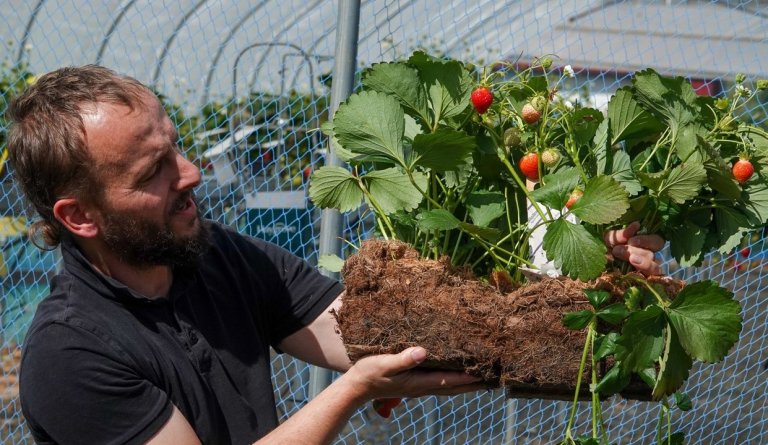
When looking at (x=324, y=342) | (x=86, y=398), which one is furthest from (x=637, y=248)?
(x=86, y=398)

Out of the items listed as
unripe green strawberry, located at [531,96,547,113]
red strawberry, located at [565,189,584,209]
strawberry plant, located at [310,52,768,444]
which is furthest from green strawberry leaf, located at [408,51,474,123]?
red strawberry, located at [565,189,584,209]

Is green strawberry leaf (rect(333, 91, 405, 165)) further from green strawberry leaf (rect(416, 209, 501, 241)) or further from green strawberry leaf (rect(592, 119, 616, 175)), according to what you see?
green strawberry leaf (rect(592, 119, 616, 175))

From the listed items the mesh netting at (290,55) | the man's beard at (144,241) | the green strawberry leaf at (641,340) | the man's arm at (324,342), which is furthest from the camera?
the mesh netting at (290,55)

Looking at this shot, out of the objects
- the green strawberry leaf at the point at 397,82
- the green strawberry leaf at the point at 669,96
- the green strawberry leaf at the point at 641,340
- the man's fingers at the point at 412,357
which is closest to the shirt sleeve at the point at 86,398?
the man's fingers at the point at 412,357

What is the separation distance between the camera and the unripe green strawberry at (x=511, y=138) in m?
1.55

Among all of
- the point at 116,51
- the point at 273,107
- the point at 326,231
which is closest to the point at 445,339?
the point at 326,231

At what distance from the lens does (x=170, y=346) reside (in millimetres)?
1601

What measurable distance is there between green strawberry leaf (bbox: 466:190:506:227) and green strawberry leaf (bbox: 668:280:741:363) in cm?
33

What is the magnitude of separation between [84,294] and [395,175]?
56 centimetres

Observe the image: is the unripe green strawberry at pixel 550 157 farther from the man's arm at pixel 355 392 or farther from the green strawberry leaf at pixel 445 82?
the man's arm at pixel 355 392

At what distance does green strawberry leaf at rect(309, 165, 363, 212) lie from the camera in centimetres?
161

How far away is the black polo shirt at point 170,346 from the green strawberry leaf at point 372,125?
0.42 m

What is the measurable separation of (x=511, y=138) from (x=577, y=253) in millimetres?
256

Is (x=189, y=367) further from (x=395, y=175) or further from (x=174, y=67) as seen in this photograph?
(x=174, y=67)
